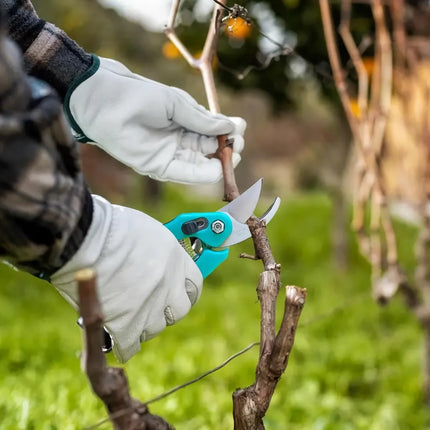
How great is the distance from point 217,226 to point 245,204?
8cm

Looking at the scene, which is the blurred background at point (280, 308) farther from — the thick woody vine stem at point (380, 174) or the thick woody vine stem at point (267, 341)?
the thick woody vine stem at point (267, 341)

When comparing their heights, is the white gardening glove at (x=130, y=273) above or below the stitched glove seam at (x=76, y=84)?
below

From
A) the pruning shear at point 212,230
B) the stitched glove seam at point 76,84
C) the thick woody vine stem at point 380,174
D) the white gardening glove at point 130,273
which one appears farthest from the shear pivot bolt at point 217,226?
the thick woody vine stem at point 380,174

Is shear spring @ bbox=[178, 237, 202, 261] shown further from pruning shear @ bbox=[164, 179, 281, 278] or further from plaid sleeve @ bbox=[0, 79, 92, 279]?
plaid sleeve @ bbox=[0, 79, 92, 279]

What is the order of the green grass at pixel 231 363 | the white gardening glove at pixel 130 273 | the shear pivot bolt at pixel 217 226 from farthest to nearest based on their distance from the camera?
the green grass at pixel 231 363
the shear pivot bolt at pixel 217 226
the white gardening glove at pixel 130 273

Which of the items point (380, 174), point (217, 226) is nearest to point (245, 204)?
point (217, 226)

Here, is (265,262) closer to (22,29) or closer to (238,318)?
(22,29)

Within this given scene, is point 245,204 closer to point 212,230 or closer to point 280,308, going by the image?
point 212,230

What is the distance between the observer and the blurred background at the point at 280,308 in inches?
107

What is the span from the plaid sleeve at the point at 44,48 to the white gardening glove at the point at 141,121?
23mm

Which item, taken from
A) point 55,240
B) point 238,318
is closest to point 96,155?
point 238,318

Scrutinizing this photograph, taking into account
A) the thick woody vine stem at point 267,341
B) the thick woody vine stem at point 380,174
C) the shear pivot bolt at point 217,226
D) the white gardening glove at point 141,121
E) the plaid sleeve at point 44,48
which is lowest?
the thick woody vine stem at point 380,174

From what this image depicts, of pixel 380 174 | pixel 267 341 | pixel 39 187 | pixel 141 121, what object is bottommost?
pixel 380 174

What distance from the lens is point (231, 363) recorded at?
3.28 meters
